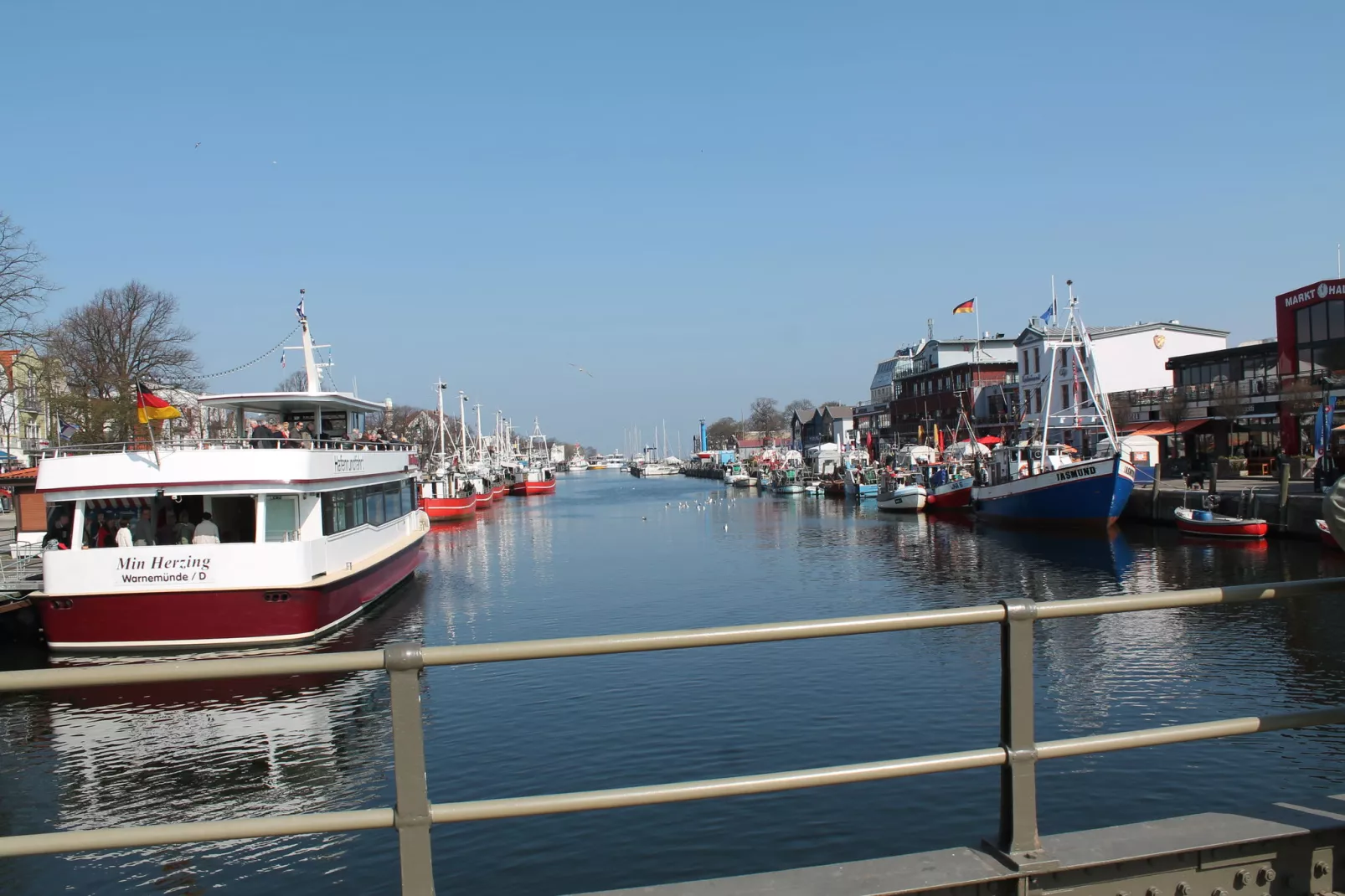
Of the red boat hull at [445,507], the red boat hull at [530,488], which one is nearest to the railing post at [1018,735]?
the red boat hull at [445,507]

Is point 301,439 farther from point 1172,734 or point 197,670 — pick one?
point 1172,734

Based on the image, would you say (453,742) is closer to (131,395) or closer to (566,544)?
(566,544)

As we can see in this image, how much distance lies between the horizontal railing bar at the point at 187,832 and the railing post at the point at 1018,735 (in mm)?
2142

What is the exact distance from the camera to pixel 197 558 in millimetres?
18797

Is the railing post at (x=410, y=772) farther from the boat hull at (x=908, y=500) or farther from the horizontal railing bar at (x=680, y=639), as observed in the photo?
the boat hull at (x=908, y=500)

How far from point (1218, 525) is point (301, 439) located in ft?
104

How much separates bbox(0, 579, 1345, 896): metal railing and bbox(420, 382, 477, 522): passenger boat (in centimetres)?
5736

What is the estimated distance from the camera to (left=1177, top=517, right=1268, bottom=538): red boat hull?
34.9 m

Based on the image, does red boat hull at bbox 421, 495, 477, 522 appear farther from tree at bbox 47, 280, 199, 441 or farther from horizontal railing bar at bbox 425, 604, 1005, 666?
horizontal railing bar at bbox 425, 604, 1005, 666

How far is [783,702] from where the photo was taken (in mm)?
15094

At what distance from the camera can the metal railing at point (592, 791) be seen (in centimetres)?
315

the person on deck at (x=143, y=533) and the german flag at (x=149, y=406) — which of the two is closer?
the german flag at (x=149, y=406)

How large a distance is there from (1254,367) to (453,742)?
57.0m

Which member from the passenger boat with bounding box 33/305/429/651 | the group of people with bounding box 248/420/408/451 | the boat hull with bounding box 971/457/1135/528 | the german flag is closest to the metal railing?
the passenger boat with bounding box 33/305/429/651
